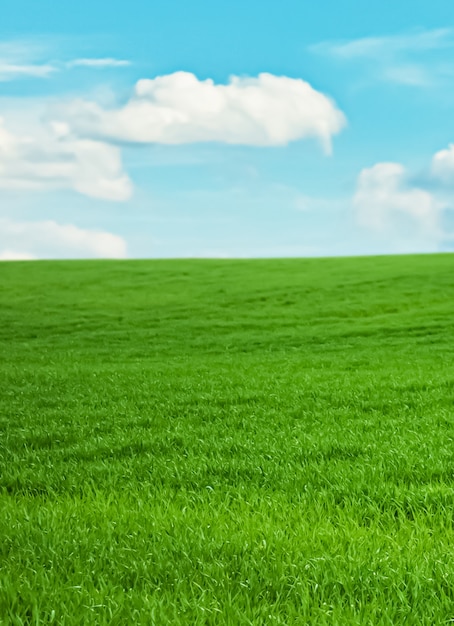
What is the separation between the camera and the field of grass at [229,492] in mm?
4816

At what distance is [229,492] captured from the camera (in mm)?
7516

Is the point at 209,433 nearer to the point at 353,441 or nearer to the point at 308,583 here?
the point at 353,441

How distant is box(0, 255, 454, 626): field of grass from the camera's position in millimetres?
4816

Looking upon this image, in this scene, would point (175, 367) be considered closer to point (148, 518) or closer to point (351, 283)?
point (148, 518)

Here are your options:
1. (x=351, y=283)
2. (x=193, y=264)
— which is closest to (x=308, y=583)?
(x=351, y=283)

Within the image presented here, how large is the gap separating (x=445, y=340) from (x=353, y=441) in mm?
22613

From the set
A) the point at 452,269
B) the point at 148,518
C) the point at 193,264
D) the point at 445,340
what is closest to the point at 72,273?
the point at 193,264

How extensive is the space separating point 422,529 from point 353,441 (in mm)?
3604

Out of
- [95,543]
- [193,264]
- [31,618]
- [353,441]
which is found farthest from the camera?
[193,264]

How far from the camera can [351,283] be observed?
54.5 metres

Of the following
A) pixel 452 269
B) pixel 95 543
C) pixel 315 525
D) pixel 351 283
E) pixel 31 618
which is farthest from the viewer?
pixel 452 269

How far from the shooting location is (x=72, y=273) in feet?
211

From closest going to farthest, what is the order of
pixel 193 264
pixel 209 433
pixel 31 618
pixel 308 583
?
1. pixel 31 618
2. pixel 308 583
3. pixel 209 433
4. pixel 193 264

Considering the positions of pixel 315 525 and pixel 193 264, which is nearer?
pixel 315 525
